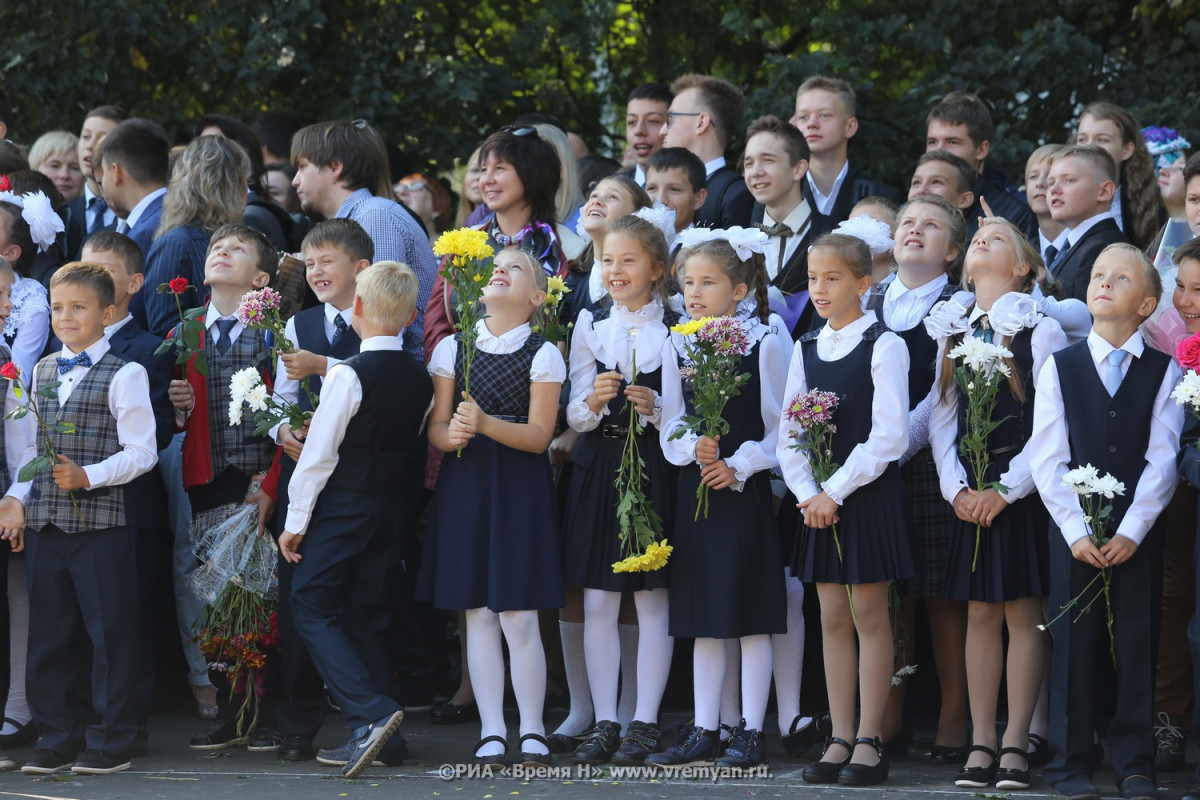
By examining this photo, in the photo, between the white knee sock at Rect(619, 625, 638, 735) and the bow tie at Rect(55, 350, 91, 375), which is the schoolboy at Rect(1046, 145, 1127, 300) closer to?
the white knee sock at Rect(619, 625, 638, 735)

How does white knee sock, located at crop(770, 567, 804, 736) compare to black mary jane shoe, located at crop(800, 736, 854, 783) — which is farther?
white knee sock, located at crop(770, 567, 804, 736)

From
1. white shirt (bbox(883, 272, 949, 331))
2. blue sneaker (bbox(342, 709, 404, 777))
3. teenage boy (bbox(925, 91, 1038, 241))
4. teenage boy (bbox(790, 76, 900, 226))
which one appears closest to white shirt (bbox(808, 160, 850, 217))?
teenage boy (bbox(790, 76, 900, 226))

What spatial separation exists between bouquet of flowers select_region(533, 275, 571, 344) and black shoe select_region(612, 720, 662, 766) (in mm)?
1558

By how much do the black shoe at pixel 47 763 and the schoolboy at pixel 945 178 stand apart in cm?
434

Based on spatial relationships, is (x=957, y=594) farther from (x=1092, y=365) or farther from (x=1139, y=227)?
(x=1139, y=227)

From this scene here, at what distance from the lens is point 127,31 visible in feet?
30.4

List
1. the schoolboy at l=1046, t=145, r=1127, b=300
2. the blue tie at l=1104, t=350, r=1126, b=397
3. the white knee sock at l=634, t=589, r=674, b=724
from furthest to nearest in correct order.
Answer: the schoolboy at l=1046, t=145, r=1127, b=300
the white knee sock at l=634, t=589, r=674, b=724
the blue tie at l=1104, t=350, r=1126, b=397

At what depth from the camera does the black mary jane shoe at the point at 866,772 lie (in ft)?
18.6

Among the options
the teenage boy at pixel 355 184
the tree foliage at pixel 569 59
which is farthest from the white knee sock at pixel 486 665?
the tree foliage at pixel 569 59

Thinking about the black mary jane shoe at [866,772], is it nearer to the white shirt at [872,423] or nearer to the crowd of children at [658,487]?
the crowd of children at [658,487]

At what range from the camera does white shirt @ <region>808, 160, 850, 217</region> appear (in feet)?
25.1

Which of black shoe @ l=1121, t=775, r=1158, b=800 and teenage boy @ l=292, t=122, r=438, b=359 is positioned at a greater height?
teenage boy @ l=292, t=122, r=438, b=359

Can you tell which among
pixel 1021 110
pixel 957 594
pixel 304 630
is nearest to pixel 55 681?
pixel 304 630

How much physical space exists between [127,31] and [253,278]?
3.41 m
